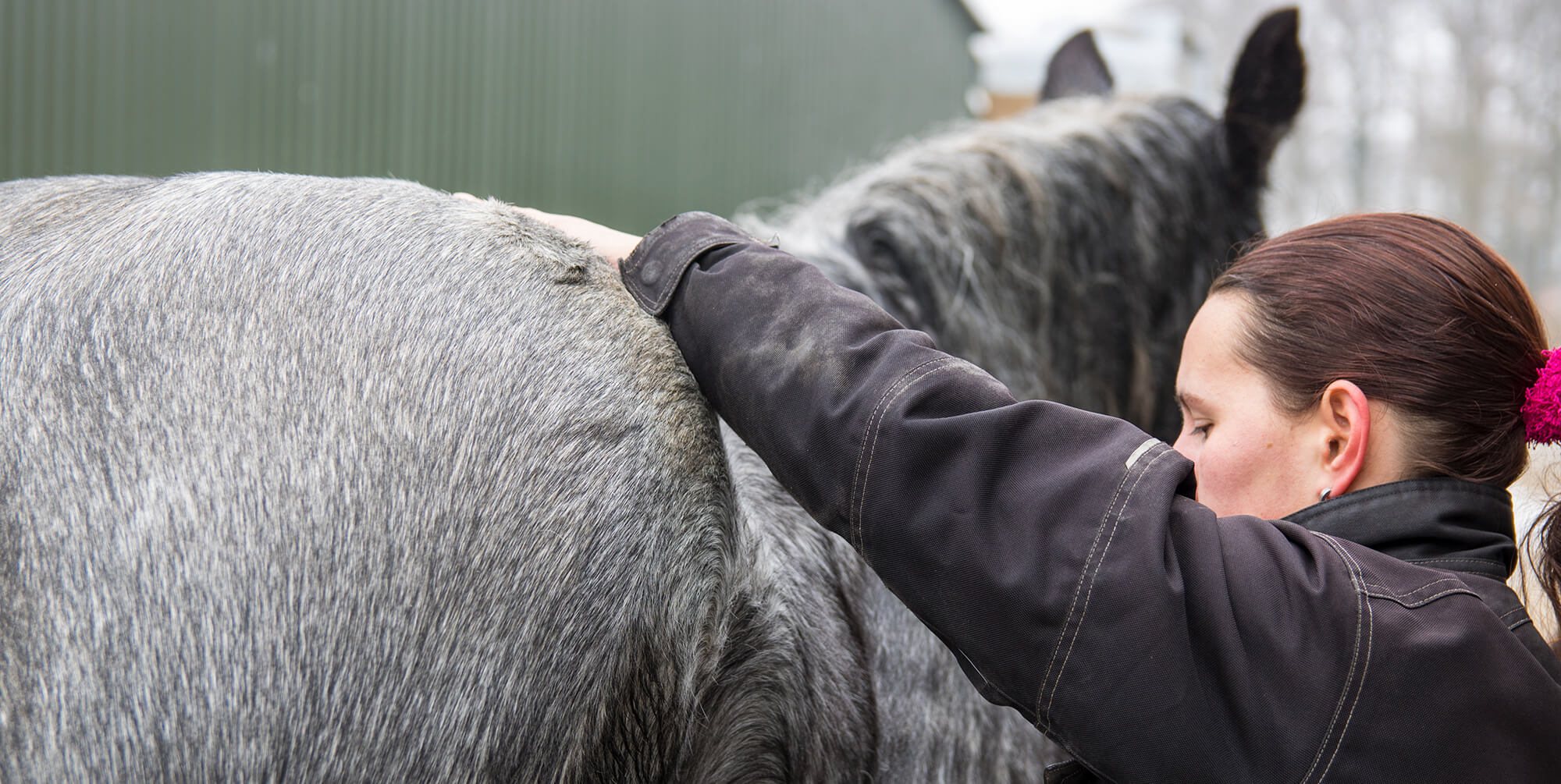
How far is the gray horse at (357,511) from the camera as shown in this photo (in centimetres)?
92

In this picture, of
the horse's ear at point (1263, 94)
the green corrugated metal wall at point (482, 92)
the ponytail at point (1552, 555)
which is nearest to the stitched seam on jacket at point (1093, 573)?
the ponytail at point (1552, 555)

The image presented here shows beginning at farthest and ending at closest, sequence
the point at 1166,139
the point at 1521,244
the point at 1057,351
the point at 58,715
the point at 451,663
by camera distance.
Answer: the point at 1521,244
the point at 1166,139
the point at 1057,351
the point at 451,663
the point at 58,715

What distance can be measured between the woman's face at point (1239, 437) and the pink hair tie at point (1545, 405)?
10.2 inches

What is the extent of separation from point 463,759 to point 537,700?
0.09 meters

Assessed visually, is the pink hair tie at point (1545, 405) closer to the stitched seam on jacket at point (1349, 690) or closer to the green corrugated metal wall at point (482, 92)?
the stitched seam on jacket at point (1349, 690)

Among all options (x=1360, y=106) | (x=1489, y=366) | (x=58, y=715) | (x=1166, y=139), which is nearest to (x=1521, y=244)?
(x=1360, y=106)

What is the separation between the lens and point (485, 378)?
3.45ft

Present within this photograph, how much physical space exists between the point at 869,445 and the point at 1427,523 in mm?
627

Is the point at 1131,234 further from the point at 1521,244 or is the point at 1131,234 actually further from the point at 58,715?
the point at 1521,244

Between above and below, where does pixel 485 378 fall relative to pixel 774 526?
above

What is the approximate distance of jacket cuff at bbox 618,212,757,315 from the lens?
1204 mm

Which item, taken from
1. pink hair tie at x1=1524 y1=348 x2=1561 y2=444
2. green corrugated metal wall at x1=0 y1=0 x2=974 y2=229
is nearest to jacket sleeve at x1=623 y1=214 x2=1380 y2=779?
pink hair tie at x1=1524 y1=348 x2=1561 y2=444

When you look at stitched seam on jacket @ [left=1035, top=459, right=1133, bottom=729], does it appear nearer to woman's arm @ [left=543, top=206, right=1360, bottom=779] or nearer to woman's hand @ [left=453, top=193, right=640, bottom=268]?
woman's arm @ [left=543, top=206, right=1360, bottom=779]

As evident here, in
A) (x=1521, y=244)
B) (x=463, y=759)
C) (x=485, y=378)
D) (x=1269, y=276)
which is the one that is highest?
(x=1269, y=276)
